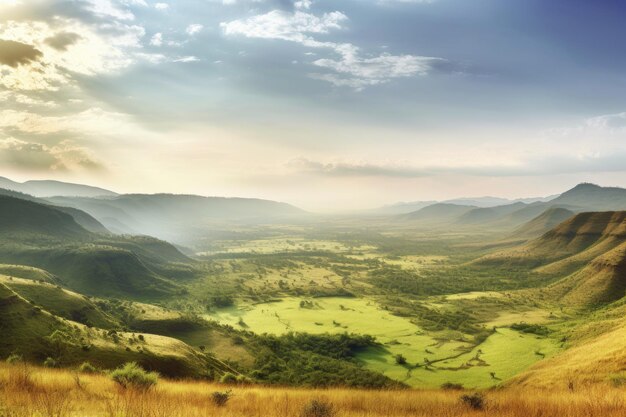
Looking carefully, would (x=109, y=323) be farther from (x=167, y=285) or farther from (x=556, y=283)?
(x=556, y=283)

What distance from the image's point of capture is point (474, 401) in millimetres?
12859

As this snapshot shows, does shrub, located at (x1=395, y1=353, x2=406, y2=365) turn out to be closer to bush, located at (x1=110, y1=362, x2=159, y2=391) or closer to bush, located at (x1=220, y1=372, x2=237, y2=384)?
bush, located at (x1=220, y1=372, x2=237, y2=384)

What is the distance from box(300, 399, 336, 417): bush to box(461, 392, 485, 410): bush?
5.36 m

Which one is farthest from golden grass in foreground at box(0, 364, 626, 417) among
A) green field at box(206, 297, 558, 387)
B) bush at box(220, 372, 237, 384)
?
green field at box(206, 297, 558, 387)

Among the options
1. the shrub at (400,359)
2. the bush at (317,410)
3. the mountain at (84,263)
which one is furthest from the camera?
A: the mountain at (84,263)

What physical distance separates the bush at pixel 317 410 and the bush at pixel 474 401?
5362mm

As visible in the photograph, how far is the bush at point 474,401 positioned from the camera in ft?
40.9

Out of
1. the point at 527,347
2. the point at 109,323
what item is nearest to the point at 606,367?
the point at 527,347

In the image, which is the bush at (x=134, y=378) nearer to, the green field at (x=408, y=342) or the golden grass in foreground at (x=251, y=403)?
Answer: the golden grass in foreground at (x=251, y=403)

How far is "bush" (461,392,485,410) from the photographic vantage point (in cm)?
1247

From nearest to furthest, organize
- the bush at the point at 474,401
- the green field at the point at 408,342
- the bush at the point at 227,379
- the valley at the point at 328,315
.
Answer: the bush at the point at 474,401, the bush at the point at 227,379, the valley at the point at 328,315, the green field at the point at 408,342

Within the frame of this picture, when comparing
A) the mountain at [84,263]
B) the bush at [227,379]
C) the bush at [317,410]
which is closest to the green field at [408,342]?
the bush at [227,379]

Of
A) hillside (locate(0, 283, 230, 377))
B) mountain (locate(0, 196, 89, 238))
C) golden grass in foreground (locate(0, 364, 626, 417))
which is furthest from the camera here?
mountain (locate(0, 196, 89, 238))

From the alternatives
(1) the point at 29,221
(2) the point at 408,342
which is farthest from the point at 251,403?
(1) the point at 29,221
